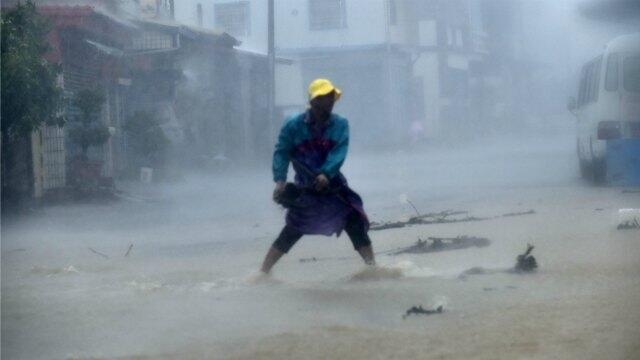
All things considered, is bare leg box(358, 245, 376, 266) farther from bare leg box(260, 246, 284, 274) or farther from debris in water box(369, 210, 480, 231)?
debris in water box(369, 210, 480, 231)

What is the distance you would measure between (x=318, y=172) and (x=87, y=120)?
12.8 m

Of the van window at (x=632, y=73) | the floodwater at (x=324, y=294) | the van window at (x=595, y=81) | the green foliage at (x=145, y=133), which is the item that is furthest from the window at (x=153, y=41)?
the van window at (x=632, y=73)

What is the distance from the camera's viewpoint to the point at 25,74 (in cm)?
1452

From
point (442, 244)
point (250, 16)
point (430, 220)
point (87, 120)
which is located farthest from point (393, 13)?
point (442, 244)

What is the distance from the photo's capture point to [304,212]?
23.4 feet

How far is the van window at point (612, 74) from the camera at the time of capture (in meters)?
15.2

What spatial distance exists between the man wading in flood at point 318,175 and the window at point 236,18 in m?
36.6

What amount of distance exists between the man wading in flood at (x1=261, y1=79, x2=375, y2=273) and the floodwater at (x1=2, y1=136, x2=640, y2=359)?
0.35 metres

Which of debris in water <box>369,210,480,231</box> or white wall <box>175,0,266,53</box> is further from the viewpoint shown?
white wall <box>175,0,266,53</box>

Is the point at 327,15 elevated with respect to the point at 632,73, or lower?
elevated

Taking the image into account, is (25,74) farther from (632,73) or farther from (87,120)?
(632,73)

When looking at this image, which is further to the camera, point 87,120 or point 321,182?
point 87,120

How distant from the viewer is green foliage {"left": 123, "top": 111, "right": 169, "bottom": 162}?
74.5ft

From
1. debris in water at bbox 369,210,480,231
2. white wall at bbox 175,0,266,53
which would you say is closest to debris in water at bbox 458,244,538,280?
debris in water at bbox 369,210,480,231
